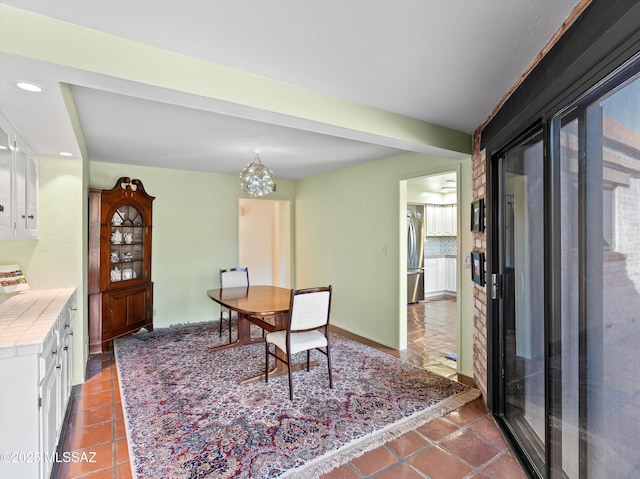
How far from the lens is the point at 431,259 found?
7.20 m

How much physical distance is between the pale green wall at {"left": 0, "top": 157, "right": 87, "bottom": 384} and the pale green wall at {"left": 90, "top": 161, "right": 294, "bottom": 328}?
160 cm

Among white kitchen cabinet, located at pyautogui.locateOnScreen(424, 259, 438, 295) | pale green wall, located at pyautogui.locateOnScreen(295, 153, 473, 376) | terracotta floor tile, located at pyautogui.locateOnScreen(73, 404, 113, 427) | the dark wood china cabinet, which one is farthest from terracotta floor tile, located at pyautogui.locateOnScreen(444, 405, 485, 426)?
white kitchen cabinet, located at pyautogui.locateOnScreen(424, 259, 438, 295)

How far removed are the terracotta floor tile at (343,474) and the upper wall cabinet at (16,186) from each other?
235 centimetres

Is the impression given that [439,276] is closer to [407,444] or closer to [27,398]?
[407,444]

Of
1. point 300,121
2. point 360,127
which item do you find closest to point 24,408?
point 300,121

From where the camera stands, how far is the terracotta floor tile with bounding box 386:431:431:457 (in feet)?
6.84

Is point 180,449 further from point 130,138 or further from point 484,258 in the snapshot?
point 130,138

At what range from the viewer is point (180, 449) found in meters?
2.07

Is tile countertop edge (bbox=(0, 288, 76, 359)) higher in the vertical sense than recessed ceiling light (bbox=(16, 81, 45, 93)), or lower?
lower

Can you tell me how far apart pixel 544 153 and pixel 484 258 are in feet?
3.73

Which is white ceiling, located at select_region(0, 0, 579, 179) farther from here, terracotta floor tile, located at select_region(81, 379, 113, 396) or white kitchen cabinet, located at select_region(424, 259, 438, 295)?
white kitchen cabinet, located at select_region(424, 259, 438, 295)

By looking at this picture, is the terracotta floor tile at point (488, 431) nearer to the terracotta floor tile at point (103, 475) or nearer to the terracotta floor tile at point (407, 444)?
the terracotta floor tile at point (407, 444)

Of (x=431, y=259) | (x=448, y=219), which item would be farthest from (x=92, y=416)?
(x=448, y=219)

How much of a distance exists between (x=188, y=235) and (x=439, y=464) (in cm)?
425
